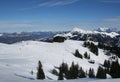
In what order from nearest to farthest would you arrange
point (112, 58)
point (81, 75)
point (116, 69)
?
point (81, 75) → point (116, 69) → point (112, 58)

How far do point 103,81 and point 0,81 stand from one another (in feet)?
41.2

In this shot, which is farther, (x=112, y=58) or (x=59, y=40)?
(x=59, y=40)

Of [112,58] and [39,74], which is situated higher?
[39,74]

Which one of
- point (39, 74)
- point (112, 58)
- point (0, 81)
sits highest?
point (0, 81)

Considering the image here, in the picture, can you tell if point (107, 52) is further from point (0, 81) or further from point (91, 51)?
point (0, 81)

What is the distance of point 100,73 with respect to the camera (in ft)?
287

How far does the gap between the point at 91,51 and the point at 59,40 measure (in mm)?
33218

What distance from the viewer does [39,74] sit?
54.2 metres

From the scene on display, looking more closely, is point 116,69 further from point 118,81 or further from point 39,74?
point 118,81

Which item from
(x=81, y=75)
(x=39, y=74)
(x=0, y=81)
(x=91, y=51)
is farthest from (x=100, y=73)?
(x=91, y=51)

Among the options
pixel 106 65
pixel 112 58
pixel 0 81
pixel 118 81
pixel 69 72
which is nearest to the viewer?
pixel 118 81

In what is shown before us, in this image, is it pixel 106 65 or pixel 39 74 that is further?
pixel 106 65

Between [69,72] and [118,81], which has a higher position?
[118,81]

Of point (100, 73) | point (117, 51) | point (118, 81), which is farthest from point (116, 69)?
point (117, 51)
